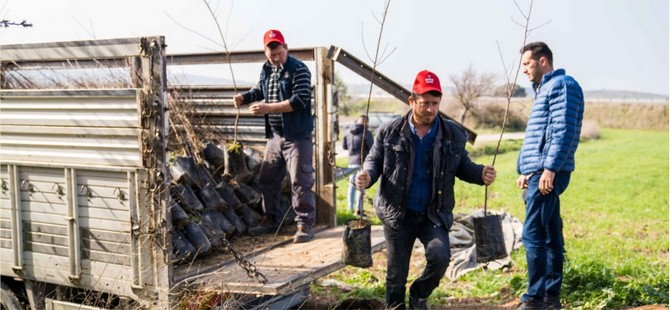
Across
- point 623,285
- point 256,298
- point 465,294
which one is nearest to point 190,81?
point 256,298

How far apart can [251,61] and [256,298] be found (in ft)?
8.90

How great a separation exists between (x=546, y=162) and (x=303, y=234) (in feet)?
7.28

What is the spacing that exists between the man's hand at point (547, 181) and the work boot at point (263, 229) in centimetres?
263

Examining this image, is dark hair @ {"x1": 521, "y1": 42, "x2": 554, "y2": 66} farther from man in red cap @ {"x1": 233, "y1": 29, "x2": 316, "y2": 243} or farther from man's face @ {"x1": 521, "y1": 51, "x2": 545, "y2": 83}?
man in red cap @ {"x1": 233, "y1": 29, "x2": 316, "y2": 243}

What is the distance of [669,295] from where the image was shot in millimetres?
5867

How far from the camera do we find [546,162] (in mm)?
5184

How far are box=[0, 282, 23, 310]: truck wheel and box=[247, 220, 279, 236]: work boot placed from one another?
204 centimetres

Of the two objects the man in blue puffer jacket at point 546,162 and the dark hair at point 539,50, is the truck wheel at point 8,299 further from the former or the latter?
the dark hair at point 539,50

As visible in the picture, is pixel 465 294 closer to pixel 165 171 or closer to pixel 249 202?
pixel 249 202

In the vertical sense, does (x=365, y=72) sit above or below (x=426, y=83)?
above

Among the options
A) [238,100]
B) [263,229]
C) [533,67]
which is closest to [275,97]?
[238,100]

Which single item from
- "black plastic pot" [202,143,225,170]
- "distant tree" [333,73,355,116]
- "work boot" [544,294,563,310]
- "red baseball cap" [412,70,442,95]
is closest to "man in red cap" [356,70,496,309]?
"red baseball cap" [412,70,442,95]

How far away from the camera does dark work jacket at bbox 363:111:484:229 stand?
15.8 ft

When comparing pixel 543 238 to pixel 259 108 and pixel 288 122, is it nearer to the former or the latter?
pixel 288 122
